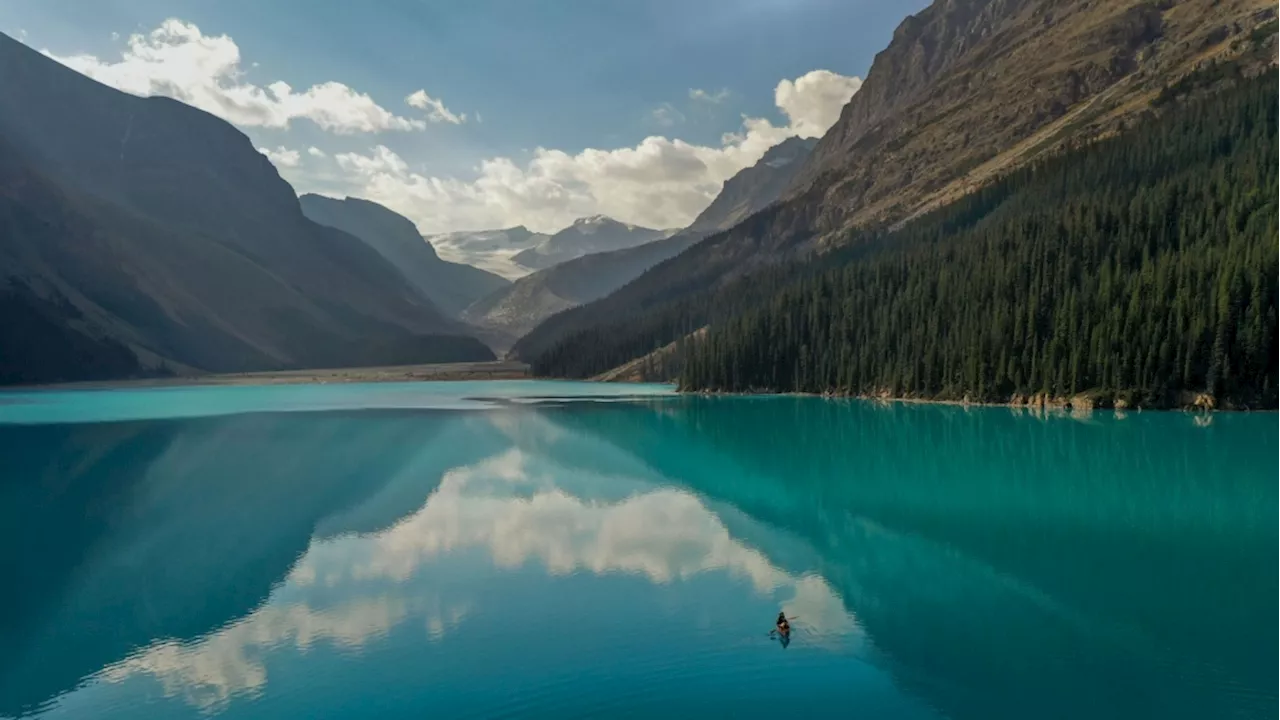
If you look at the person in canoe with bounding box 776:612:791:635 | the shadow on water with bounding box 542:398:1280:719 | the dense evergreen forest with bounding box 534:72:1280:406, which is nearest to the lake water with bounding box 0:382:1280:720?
the shadow on water with bounding box 542:398:1280:719

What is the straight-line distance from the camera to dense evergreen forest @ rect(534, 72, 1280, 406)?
9100 centimetres

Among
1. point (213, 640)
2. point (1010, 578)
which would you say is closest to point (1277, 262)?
point (1010, 578)

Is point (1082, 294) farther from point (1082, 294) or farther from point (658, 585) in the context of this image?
point (658, 585)

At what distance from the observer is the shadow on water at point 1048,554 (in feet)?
63.1

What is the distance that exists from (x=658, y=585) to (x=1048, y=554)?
1506 cm

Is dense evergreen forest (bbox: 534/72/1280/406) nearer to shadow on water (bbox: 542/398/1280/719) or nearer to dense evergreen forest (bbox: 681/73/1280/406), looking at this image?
dense evergreen forest (bbox: 681/73/1280/406)

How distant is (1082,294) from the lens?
108 m

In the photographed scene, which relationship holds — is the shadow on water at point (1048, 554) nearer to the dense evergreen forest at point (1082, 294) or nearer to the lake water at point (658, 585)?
the lake water at point (658, 585)

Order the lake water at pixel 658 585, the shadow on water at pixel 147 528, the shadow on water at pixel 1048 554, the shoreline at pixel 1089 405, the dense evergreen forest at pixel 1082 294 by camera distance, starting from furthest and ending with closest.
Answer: the dense evergreen forest at pixel 1082 294, the shoreline at pixel 1089 405, the shadow on water at pixel 147 528, the lake water at pixel 658 585, the shadow on water at pixel 1048 554

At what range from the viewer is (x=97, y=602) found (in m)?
28.9

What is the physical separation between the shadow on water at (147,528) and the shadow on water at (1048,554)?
22.0 metres

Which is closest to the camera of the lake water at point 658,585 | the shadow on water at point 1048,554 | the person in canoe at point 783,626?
the shadow on water at point 1048,554

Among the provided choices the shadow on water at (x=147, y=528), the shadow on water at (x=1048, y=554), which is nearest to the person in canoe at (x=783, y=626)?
the shadow on water at (x=1048, y=554)

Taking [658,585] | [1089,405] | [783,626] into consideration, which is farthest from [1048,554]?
[1089,405]
